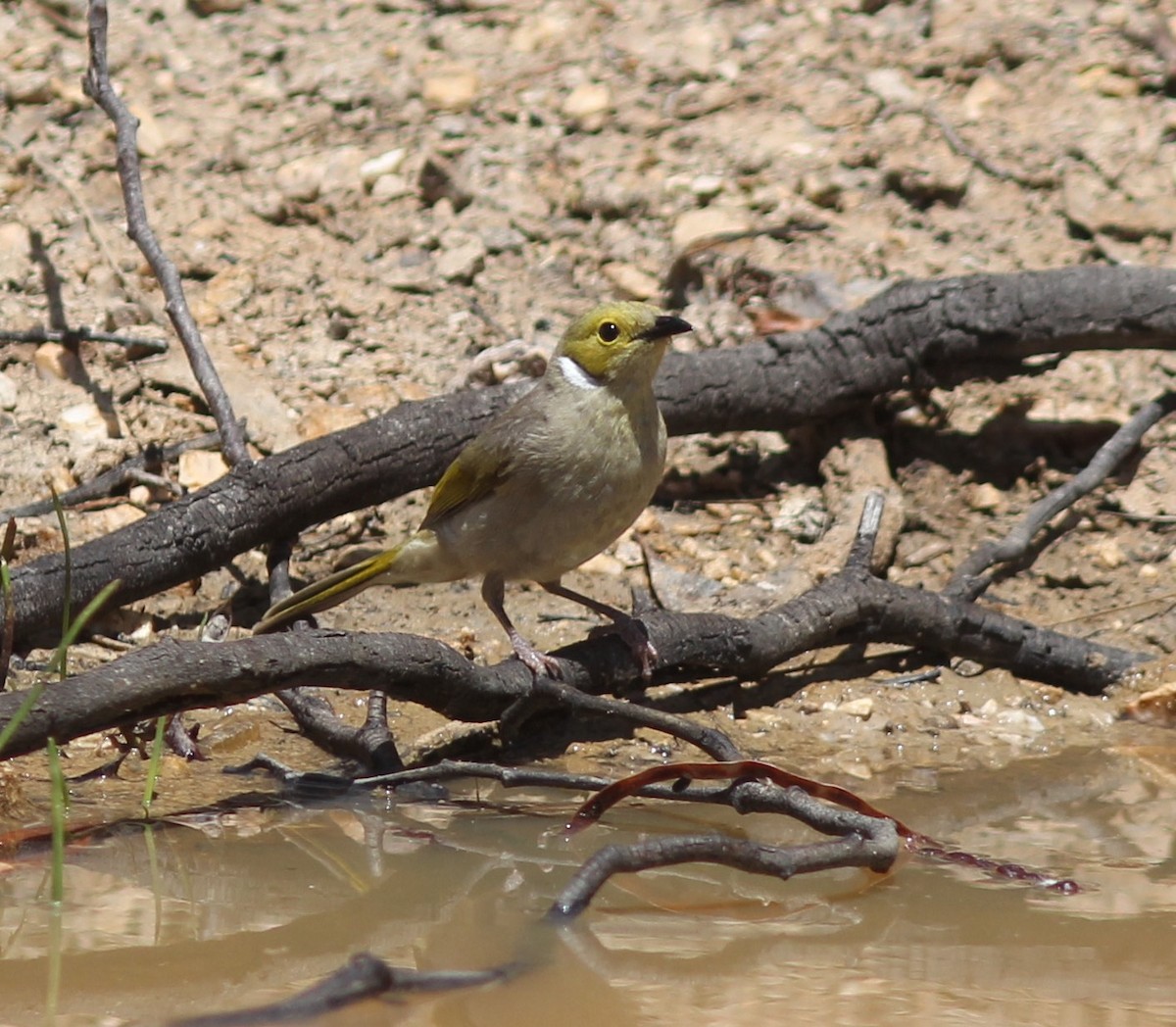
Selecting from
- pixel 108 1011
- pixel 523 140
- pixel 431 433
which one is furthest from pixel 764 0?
pixel 108 1011

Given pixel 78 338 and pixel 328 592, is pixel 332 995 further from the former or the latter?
pixel 78 338

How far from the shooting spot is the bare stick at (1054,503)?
5703 mm

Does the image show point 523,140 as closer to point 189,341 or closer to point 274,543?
point 189,341

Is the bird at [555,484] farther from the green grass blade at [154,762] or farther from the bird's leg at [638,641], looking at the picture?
the green grass blade at [154,762]

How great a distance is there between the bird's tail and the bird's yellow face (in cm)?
94

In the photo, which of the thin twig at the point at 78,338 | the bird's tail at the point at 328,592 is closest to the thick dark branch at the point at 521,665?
the bird's tail at the point at 328,592

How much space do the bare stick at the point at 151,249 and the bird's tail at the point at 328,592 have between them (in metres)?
0.63

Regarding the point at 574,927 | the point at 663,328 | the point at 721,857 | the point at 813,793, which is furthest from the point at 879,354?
the point at 574,927

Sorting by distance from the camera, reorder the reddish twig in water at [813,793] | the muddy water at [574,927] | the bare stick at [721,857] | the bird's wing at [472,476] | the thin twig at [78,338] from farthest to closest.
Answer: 1. the thin twig at [78,338]
2. the bird's wing at [472,476]
3. the reddish twig in water at [813,793]
4. the bare stick at [721,857]
5. the muddy water at [574,927]

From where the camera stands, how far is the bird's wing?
5227 millimetres

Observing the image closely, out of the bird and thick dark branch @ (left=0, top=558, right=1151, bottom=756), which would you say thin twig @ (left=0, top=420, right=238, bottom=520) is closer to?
the bird

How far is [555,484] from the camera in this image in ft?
16.7

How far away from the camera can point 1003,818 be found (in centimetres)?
445

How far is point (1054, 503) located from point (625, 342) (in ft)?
6.16
